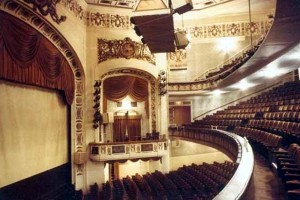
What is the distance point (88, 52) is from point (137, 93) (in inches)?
101

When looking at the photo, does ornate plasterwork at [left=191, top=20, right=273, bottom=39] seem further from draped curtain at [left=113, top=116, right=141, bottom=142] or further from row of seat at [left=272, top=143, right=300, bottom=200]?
row of seat at [left=272, top=143, right=300, bottom=200]

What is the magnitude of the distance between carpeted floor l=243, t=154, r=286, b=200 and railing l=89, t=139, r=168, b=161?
5.90 metres

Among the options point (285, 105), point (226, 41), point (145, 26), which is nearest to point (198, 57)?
point (226, 41)

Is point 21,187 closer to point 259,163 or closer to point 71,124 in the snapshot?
point 71,124

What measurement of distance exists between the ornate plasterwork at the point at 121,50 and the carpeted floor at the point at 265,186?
7126 millimetres

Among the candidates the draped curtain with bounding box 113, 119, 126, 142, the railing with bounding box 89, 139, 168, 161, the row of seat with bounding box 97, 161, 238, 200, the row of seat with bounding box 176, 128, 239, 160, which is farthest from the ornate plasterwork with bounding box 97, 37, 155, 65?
the row of seat with bounding box 97, 161, 238, 200

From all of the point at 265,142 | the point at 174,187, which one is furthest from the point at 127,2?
the point at 265,142

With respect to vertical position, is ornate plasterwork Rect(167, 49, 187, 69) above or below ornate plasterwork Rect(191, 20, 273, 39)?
below

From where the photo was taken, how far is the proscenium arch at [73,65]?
653 cm

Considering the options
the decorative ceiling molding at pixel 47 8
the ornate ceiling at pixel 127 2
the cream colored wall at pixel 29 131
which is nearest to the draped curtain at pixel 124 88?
the cream colored wall at pixel 29 131

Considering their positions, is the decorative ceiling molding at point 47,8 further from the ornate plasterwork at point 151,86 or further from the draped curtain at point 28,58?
the ornate plasterwork at point 151,86

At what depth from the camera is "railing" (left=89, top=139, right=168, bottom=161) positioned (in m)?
9.04

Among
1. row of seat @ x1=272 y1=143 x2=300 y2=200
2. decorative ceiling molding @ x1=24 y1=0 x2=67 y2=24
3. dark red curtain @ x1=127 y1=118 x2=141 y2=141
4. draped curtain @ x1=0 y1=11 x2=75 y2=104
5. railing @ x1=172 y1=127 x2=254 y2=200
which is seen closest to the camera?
railing @ x1=172 y1=127 x2=254 y2=200

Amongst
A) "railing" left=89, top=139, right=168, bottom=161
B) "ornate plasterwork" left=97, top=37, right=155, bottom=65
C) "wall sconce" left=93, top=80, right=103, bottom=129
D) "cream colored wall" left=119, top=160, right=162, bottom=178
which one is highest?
"ornate plasterwork" left=97, top=37, right=155, bottom=65
